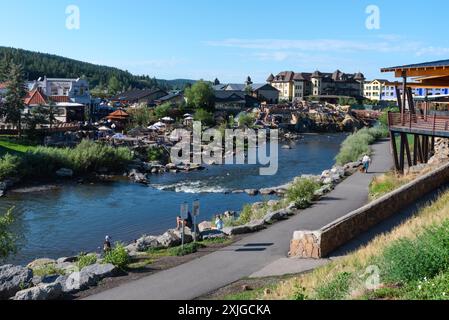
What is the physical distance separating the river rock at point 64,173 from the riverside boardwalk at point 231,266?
950 inches

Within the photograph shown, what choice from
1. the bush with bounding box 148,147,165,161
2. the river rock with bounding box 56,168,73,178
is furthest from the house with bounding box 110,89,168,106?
the river rock with bounding box 56,168,73,178

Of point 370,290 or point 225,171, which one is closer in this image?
point 370,290

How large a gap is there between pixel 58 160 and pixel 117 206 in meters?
12.0

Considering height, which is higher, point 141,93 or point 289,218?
point 141,93

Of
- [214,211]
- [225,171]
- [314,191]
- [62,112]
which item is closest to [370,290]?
[314,191]

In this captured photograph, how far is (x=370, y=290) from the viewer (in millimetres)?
8672

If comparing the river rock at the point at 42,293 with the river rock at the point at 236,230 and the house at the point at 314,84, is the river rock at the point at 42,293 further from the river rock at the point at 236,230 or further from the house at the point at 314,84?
the house at the point at 314,84

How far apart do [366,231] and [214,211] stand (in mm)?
13358

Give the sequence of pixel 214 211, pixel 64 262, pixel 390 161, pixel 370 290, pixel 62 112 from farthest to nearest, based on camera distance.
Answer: pixel 62 112, pixel 390 161, pixel 214 211, pixel 64 262, pixel 370 290

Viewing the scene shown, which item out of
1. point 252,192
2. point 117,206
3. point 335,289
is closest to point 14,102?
point 117,206

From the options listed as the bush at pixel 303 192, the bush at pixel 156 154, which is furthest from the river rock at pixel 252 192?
the bush at pixel 156 154

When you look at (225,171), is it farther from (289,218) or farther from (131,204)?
(289,218)

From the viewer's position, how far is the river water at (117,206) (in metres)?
23.1

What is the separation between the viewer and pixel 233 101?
332 ft
